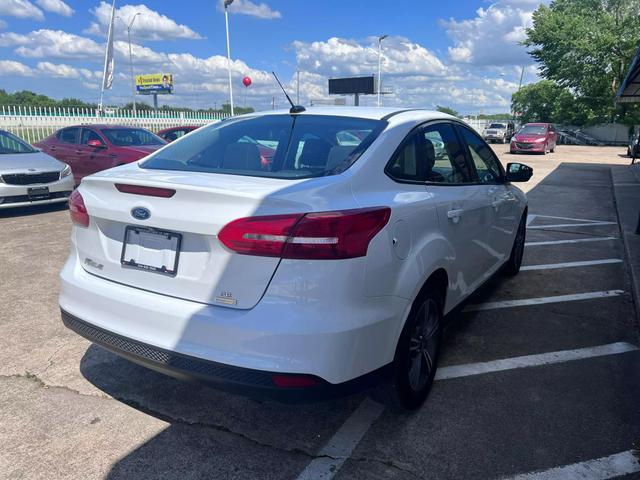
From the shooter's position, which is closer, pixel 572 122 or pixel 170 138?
pixel 170 138

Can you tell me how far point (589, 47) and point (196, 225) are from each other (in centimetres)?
4108

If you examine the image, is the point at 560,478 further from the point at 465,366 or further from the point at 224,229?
the point at 224,229

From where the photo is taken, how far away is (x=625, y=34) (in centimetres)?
3541

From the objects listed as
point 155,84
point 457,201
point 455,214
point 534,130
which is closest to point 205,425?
point 455,214

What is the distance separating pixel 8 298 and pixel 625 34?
42027 millimetres

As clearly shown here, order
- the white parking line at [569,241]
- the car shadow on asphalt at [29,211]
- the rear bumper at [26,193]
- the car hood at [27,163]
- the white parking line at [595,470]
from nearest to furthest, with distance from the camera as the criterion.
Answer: the white parking line at [595,470], the white parking line at [569,241], the rear bumper at [26,193], the car hood at [27,163], the car shadow on asphalt at [29,211]

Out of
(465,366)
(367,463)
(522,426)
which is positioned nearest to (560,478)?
(522,426)

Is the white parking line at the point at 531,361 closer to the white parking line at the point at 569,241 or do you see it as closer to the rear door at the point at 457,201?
the rear door at the point at 457,201

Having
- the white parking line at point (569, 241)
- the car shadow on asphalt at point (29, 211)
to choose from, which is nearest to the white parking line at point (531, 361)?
the white parking line at point (569, 241)

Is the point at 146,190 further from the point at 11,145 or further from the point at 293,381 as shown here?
the point at 11,145

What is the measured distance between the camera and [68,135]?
38.9 ft

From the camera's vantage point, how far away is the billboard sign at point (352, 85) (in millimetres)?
52381

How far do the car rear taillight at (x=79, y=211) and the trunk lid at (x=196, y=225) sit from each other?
98mm

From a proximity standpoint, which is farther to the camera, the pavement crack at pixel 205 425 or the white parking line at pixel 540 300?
the white parking line at pixel 540 300
